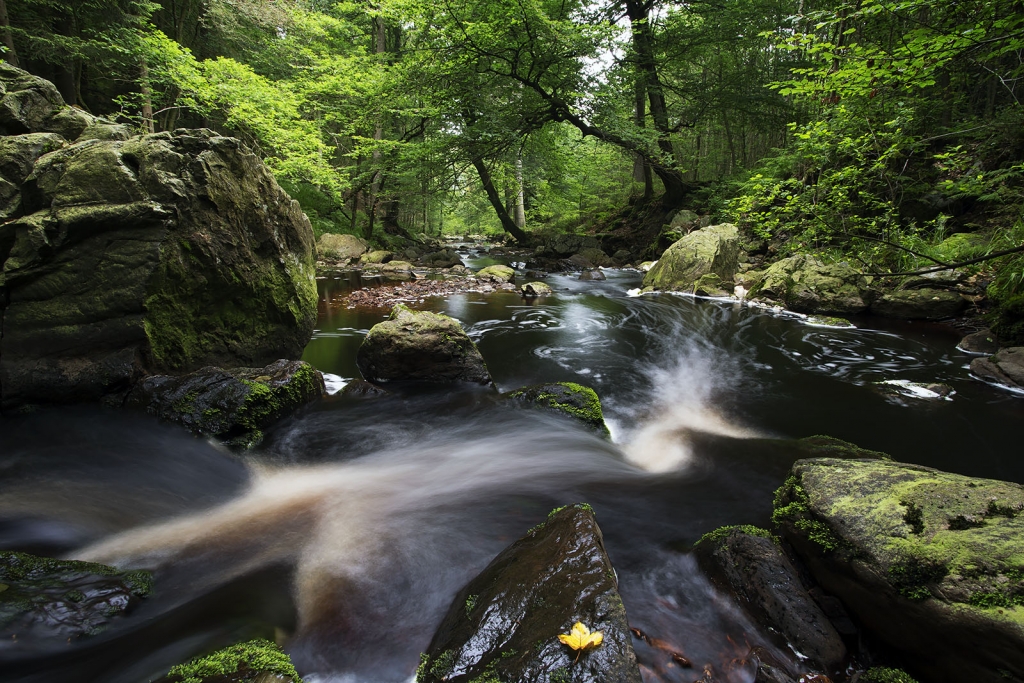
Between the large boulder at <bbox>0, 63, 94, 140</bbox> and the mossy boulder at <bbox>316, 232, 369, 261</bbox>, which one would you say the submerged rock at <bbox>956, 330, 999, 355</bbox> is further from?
the mossy boulder at <bbox>316, 232, 369, 261</bbox>

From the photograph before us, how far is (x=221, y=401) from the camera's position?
14.1 ft

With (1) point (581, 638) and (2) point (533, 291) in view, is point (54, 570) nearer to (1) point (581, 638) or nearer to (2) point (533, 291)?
(1) point (581, 638)

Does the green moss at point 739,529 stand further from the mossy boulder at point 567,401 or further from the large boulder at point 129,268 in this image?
the large boulder at point 129,268

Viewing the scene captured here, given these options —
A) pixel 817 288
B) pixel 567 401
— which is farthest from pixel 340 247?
pixel 817 288

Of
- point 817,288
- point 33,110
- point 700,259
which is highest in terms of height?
point 33,110

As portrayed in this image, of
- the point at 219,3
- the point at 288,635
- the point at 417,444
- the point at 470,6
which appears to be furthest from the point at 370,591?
the point at 219,3

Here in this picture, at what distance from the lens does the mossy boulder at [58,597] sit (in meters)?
2.00

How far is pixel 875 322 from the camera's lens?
9.72 metres

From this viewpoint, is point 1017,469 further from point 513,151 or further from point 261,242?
point 513,151

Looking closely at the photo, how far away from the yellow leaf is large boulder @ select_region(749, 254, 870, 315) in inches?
410

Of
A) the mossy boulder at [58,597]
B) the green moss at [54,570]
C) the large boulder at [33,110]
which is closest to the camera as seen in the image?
the mossy boulder at [58,597]

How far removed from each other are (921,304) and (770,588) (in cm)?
1026

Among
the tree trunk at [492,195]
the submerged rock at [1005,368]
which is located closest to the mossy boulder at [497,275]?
the tree trunk at [492,195]

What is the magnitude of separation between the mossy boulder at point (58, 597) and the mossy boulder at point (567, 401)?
3.60 metres
